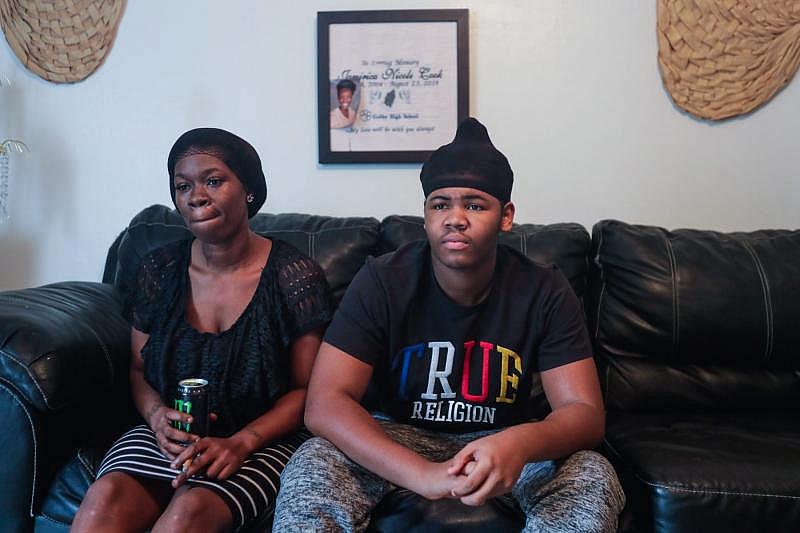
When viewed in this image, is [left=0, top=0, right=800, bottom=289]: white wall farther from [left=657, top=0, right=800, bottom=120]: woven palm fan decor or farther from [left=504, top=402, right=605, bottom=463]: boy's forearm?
[left=504, top=402, right=605, bottom=463]: boy's forearm

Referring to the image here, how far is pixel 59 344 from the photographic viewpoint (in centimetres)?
131

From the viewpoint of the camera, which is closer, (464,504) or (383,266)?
(464,504)

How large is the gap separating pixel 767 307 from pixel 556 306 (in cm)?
75

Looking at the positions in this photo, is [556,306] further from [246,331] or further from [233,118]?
[233,118]

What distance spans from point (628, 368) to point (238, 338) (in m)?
1.03

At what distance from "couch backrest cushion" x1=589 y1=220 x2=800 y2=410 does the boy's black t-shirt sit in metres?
0.48

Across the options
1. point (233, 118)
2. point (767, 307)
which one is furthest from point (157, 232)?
point (767, 307)

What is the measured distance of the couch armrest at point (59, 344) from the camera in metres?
1.23

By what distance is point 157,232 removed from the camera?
181 centimetres

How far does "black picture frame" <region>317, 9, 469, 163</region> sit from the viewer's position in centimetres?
204

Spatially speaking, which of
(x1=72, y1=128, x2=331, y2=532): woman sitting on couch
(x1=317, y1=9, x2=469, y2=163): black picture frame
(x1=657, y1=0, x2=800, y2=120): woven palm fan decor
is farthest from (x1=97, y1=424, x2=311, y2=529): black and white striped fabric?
(x1=657, y1=0, x2=800, y2=120): woven palm fan decor

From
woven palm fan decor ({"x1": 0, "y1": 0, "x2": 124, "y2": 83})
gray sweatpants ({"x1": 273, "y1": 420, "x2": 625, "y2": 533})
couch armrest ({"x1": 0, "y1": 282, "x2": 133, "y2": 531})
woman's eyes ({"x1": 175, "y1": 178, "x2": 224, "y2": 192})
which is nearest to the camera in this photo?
gray sweatpants ({"x1": 273, "y1": 420, "x2": 625, "y2": 533})

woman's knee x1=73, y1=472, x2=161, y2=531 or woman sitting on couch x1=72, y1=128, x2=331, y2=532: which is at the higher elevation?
woman sitting on couch x1=72, y1=128, x2=331, y2=532

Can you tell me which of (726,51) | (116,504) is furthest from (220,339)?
(726,51)
